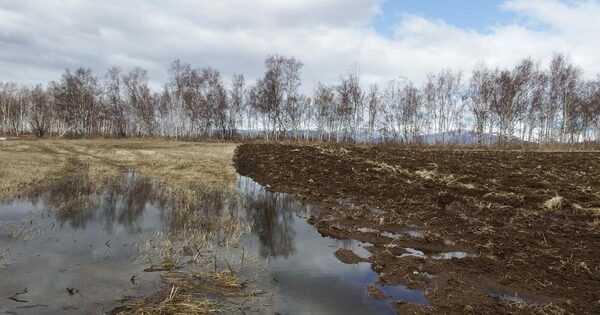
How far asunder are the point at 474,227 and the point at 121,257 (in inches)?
397

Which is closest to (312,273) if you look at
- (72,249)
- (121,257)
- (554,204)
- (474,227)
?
(121,257)

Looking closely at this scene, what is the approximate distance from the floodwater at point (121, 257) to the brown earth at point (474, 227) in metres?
0.90

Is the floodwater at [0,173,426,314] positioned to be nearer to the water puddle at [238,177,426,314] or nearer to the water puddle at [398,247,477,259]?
the water puddle at [238,177,426,314]

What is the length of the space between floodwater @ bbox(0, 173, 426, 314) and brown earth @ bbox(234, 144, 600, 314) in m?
0.90

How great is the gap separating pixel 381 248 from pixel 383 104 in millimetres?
67025

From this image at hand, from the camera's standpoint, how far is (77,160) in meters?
31.3

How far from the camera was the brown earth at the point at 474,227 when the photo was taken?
7715 mm

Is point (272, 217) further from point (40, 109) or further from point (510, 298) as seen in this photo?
point (40, 109)

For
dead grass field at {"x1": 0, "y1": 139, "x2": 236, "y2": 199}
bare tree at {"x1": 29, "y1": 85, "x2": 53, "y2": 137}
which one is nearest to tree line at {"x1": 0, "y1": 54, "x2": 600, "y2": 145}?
bare tree at {"x1": 29, "y1": 85, "x2": 53, "y2": 137}

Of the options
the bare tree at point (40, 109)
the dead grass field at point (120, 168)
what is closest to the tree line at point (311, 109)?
the bare tree at point (40, 109)

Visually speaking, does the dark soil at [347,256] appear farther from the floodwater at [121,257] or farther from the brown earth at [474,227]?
the brown earth at [474,227]

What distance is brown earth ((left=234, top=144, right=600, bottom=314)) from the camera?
771cm

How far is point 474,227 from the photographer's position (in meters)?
12.4

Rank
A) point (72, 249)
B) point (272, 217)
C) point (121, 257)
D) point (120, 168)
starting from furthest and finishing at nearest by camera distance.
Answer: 1. point (120, 168)
2. point (272, 217)
3. point (72, 249)
4. point (121, 257)
